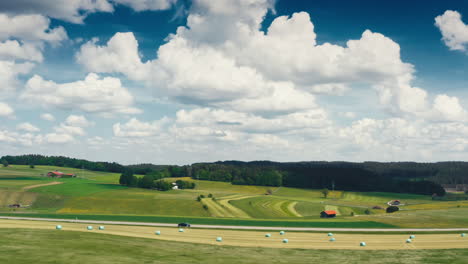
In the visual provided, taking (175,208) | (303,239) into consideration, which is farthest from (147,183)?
(303,239)

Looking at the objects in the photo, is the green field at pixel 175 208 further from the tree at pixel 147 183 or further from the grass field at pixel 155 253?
the grass field at pixel 155 253

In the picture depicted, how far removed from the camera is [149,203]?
130 metres

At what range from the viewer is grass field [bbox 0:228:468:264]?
1505 inches

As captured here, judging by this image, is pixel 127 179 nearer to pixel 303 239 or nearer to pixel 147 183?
pixel 147 183

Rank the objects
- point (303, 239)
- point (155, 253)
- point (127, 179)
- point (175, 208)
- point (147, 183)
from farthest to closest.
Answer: point (127, 179) → point (147, 183) → point (175, 208) → point (303, 239) → point (155, 253)

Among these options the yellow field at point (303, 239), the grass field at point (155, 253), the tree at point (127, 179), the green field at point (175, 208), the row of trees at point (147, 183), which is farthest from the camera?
the tree at point (127, 179)

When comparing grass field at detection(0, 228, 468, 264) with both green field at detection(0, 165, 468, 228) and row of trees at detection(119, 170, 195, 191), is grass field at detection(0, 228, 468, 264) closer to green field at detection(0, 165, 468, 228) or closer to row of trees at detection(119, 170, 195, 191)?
green field at detection(0, 165, 468, 228)

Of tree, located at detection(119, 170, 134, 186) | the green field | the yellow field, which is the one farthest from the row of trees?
the yellow field

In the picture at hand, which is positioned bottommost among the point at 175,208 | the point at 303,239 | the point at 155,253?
the point at 175,208

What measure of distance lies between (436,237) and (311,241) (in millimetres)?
27869

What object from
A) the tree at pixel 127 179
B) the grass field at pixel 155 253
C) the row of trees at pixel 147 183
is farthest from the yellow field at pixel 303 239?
the tree at pixel 127 179

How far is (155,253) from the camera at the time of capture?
149 feet

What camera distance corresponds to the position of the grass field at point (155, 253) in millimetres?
38219

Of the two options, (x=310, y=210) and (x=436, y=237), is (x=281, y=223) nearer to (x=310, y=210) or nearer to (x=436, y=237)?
(x=436, y=237)
